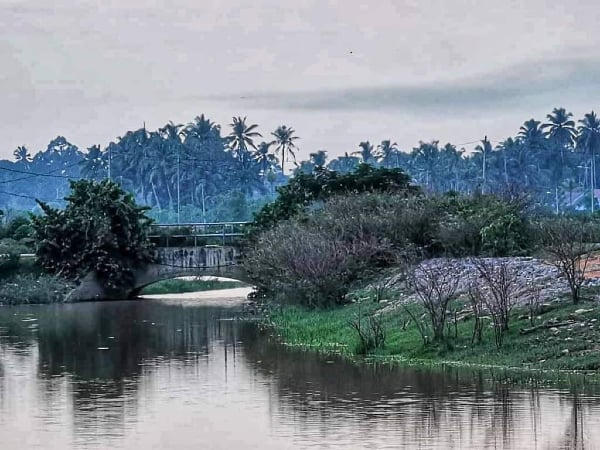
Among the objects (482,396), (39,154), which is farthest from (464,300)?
(39,154)

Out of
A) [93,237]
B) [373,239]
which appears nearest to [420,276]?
[373,239]

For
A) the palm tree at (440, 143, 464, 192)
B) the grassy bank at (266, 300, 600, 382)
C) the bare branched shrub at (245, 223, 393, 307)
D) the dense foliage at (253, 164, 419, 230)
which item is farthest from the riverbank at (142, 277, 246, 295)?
the palm tree at (440, 143, 464, 192)

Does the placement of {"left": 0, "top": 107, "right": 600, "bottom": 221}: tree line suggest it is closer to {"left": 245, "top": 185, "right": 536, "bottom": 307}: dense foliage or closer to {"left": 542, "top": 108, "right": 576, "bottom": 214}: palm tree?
{"left": 542, "top": 108, "right": 576, "bottom": 214}: palm tree

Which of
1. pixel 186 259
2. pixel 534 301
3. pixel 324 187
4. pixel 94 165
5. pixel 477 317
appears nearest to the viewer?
pixel 477 317

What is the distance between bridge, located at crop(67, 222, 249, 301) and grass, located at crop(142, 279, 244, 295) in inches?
294

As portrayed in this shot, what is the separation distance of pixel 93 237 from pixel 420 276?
95.7ft

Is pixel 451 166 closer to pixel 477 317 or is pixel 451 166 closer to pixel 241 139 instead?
pixel 241 139

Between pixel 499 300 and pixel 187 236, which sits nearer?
pixel 499 300

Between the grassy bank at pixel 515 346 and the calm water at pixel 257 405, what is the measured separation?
3.72 feet

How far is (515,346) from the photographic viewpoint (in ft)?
84.7

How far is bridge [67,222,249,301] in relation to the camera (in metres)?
61.5

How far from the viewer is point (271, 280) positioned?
4431cm

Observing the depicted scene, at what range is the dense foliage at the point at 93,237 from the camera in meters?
59.9

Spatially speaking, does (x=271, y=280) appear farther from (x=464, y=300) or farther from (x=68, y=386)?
(x=68, y=386)
